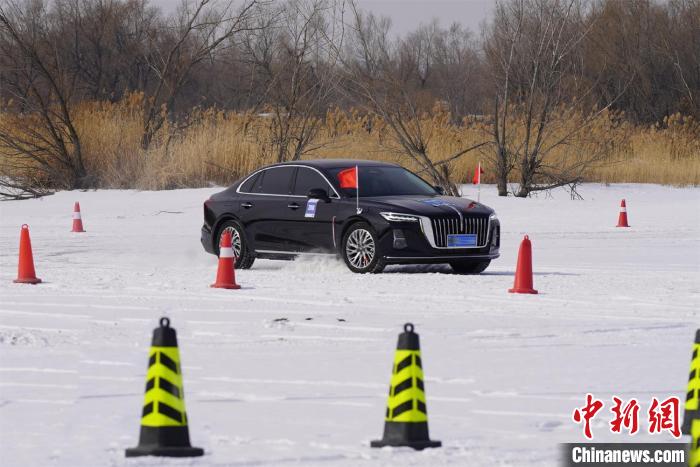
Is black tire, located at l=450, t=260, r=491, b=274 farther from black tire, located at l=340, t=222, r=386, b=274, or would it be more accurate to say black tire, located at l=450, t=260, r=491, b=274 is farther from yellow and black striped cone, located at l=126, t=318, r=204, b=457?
yellow and black striped cone, located at l=126, t=318, r=204, b=457

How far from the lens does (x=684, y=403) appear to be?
873 cm

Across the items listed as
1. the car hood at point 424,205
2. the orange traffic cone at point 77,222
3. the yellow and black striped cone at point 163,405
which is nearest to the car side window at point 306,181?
the car hood at point 424,205

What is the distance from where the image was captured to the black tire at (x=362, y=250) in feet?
55.6

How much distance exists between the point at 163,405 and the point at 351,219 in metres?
10.2

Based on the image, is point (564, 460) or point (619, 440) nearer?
point (564, 460)

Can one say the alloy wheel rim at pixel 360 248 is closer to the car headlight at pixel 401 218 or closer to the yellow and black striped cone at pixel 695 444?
the car headlight at pixel 401 218

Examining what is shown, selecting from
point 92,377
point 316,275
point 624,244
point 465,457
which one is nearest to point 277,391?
point 92,377

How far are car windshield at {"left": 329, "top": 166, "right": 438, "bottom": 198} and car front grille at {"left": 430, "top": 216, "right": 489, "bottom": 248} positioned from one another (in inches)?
45.4

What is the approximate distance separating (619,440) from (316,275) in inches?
386

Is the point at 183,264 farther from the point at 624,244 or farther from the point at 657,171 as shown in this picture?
the point at 657,171

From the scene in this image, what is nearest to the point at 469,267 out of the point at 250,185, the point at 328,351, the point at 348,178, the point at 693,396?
the point at 348,178

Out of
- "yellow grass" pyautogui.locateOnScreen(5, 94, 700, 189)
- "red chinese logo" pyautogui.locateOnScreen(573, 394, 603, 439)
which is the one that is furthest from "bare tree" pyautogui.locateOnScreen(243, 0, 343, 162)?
"red chinese logo" pyautogui.locateOnScreen(573, 394, 603, 439)

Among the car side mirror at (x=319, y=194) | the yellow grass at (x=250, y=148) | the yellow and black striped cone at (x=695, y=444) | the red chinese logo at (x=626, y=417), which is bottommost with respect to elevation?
the red chinese logo at (x=626, y=417)

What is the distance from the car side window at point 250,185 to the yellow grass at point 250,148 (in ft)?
47.7
